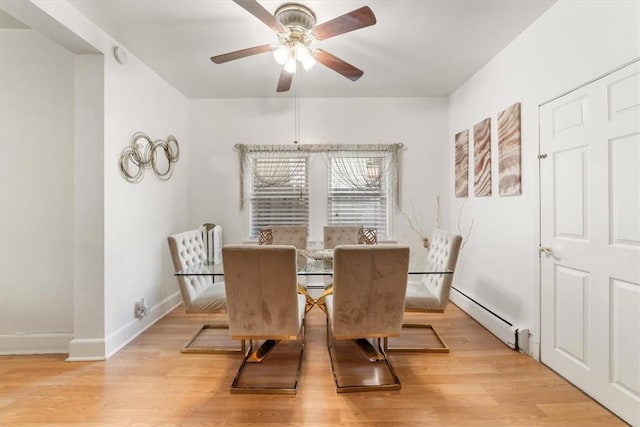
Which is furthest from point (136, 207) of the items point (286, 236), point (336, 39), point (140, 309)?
point (336, 39)

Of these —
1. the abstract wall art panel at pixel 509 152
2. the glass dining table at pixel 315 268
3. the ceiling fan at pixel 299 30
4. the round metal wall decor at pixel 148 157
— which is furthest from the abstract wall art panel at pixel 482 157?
the round metal wall decor at pixel 148 157

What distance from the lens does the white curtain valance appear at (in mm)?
3764

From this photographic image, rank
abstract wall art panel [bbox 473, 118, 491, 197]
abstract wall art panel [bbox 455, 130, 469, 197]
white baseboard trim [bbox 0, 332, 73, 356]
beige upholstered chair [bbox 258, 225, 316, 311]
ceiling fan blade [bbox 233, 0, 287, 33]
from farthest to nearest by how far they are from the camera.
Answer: abstract wall art panel [bbox 455, 130, 469, 197] → beige upholstered chair [bbox 258, 225, 316, 311] → abstract wall art panel [bbox 473, 118, 491, 197] → white baseboard trim [bbox 0, 332, 73, 356] → ceiling fan blade [bbox 233, 0, 287, 33]

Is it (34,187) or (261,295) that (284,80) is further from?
(34,187)

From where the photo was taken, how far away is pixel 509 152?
2535 mm

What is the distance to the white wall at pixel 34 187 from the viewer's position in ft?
7.68

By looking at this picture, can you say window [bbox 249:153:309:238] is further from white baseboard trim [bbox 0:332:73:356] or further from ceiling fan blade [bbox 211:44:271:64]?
white baseboard trim [bbox 0:332:73:356]

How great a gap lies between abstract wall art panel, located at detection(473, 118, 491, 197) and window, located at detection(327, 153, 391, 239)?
1093 mm

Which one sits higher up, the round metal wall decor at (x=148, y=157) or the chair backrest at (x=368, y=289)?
the round metal wall decor at (x=148, y=157)

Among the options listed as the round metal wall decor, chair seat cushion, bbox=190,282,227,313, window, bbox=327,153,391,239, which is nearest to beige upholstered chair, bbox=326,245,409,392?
chair seat cushion, bbox=190,282,227,313

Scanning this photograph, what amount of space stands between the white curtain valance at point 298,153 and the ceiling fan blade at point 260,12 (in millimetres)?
1970

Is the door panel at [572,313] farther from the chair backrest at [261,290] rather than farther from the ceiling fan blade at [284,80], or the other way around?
the ceiling fan blade at [284,80]

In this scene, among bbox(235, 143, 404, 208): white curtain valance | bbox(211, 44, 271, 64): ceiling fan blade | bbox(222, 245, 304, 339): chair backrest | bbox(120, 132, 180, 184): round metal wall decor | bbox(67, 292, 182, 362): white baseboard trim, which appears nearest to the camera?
bbox(222, 245, 304, 339): chair backrest

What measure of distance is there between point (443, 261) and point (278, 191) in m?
2.30
